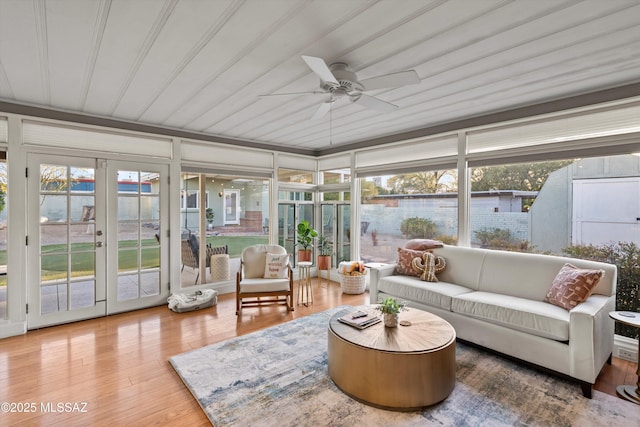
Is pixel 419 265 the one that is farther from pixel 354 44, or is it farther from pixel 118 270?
pixel 118 270

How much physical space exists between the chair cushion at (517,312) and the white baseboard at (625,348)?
86 cm

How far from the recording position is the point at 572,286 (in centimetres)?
278

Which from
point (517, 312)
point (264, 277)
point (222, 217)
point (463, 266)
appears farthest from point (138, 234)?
point (517, 312)

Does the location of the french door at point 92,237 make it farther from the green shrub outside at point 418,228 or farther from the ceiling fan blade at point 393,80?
the green shrub outside at point 418,228

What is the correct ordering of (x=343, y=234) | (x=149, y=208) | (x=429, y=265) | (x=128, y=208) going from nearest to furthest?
(x=429, y=265), (x=128, y=208), (x=149, y=208), (x=343, y=234)

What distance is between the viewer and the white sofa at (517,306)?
96.5 inches

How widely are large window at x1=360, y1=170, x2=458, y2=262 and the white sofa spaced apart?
618 mm

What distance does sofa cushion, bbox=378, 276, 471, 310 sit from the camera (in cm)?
341

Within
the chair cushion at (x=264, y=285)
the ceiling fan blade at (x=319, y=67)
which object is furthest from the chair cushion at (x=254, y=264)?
the ceiling fan blade at (x=319, y=67)

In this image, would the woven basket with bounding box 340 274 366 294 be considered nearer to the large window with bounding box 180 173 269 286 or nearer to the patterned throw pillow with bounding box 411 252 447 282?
the patterned throw pillow with bounding box 411 252 447 282

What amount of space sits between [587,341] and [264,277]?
3536mm

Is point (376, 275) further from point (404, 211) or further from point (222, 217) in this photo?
point (222, 217)

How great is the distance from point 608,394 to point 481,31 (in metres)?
2.86

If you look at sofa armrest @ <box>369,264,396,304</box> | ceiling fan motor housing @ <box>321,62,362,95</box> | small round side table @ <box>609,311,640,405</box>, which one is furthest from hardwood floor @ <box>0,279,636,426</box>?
ceiling fan motor housing @ <box>321,62,362,95</box>
